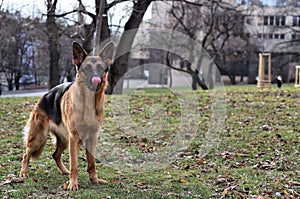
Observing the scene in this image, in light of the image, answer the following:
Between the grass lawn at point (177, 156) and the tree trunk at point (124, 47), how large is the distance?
6.10 metres

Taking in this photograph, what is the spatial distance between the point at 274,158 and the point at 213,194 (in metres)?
2.48

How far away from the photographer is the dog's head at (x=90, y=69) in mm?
5312

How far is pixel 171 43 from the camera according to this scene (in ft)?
116

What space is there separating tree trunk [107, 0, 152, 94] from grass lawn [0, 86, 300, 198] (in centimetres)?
610

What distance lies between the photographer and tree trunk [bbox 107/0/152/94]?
1969 centimetres

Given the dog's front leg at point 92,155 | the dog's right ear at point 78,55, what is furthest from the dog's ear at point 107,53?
the dog's front leg at point 92,155

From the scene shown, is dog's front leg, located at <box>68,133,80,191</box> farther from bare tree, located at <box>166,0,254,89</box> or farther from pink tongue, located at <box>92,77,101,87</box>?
bare tree, located at <box>166,0,254,89</box>

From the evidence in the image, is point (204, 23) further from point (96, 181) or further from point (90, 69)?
point (90, 69)

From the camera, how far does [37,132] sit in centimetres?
625

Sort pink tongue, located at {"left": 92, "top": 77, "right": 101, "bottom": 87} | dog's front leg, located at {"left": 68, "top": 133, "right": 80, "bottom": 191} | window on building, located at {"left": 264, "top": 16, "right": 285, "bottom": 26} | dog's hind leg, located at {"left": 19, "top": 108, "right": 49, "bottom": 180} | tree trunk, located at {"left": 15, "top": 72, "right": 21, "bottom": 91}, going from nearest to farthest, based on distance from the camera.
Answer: pink tongue, located at {"left": 92, "top": 77, "right": 101, "bottom": 87} < dog's front leg, located at {"left": 68, "top": 133, "right": 80, "bottom": 191} < dog's hind leg, located at {"left": 19, "top": 108, "right": 49, "bottom": 180} < tree trunk, located at {"left": 15, "top": 72, "right": 21, "bottom": 91} < window on building, located at {"left": 264, "top": 16, "right": 285, "bottom": 26}

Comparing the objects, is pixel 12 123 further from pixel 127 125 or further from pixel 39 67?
pixel 39 67

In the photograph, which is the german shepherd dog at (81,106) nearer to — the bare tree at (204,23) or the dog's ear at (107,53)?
the dog's ear at (107,53)

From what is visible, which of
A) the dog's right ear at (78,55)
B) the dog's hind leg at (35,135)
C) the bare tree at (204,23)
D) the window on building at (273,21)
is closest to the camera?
the dog's right ear at (78,55)

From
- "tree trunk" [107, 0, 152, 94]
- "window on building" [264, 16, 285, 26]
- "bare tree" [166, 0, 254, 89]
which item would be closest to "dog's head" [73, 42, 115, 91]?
"tree trunk" [107, 0, 152, 94]
